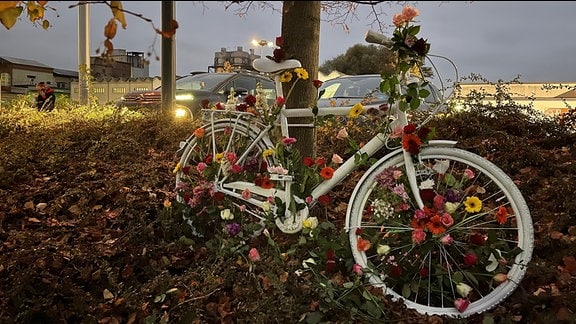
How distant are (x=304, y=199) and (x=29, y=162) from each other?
266 centimetres

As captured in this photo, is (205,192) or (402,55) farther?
(205,192)

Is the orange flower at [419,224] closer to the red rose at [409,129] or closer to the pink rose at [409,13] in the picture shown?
the red rose at [409,129]

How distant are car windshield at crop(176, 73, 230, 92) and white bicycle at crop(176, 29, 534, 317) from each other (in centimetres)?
557

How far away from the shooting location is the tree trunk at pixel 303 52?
126 inches

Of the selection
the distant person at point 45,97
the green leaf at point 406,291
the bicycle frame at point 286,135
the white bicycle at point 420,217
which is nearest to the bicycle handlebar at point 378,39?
the white bicycle at point 420,217

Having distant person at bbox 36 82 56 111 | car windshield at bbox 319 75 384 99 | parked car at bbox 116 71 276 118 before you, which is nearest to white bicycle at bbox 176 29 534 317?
car windshield at bbox 319 75 384 99

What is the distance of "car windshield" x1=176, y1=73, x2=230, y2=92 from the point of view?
8320mm

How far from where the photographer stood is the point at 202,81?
27.9 feet

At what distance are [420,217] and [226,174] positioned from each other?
1247 millimetres

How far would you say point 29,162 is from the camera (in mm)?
4184

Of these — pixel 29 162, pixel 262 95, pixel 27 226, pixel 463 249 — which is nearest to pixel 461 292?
pixel 463 249

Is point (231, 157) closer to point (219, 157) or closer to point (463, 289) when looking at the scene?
point (219, 157)

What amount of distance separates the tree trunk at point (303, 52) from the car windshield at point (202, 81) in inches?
201

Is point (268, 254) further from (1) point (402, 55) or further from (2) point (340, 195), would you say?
(1) point (402, 55)
